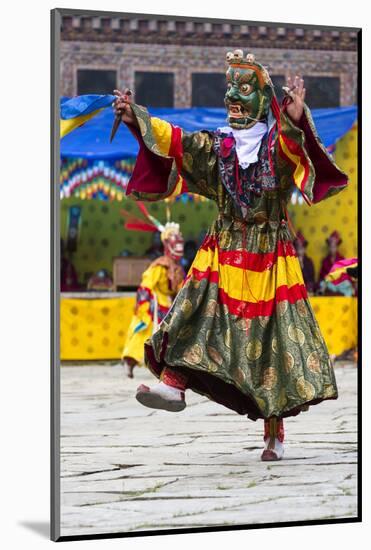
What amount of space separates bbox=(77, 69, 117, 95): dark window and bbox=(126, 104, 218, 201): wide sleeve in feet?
14.8

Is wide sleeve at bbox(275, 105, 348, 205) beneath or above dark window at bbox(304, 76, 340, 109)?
beneath

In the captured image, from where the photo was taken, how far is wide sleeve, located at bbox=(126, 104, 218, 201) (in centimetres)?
591

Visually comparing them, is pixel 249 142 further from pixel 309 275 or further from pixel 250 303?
pixel 309 275

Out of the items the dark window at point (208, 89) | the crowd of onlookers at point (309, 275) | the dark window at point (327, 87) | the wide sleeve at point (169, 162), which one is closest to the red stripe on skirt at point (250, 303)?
the wide sleeve at point (169, 162)

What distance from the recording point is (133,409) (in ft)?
28.5

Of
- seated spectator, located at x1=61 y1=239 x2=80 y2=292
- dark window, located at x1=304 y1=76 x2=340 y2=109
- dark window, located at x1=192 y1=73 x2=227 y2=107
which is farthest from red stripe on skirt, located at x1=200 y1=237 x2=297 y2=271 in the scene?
dark window, located at x1=192 y1=73 x2=227 y2=107

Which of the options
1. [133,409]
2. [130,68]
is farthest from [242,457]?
[130,68]

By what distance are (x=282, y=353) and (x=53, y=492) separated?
1.24 metres

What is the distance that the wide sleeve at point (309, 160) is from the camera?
5.74m

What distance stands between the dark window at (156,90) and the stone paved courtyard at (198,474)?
6031 mm

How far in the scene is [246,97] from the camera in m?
6.05

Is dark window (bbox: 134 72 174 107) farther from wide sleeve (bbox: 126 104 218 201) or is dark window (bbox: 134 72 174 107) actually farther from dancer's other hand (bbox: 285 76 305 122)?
dancer's other hand (bbox: 285 76 305 122)

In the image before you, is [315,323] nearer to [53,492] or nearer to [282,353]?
[282,353]

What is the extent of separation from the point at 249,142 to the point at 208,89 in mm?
7685
